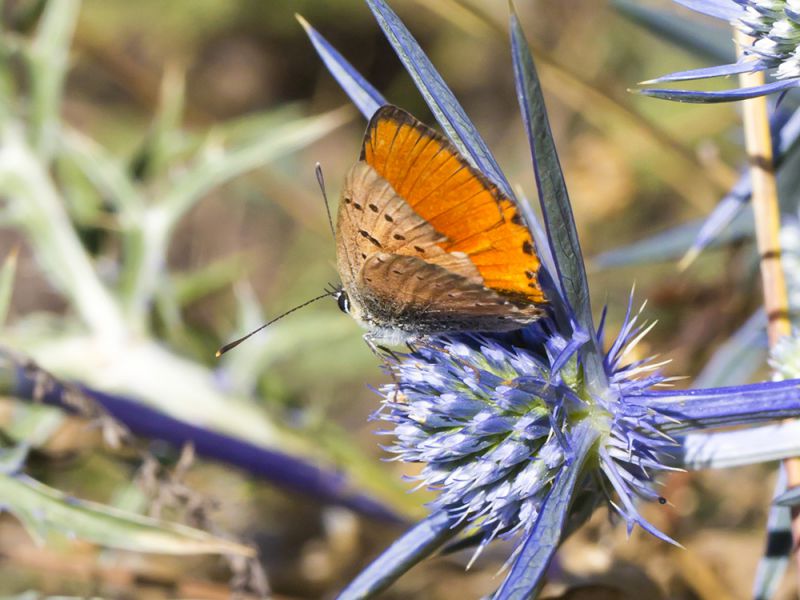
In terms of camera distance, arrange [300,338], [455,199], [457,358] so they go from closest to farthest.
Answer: [455,199] → [457,358] → [300,338]

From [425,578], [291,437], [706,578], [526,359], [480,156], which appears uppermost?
[480,156]

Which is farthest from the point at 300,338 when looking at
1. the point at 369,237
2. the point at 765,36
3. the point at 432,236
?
the point at 765,36

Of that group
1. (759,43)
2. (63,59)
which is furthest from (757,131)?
(63,59)

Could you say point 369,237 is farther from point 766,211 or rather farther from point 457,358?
point 766,211

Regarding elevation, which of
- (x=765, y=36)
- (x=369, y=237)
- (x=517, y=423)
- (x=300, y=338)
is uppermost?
(x=765, y=36)

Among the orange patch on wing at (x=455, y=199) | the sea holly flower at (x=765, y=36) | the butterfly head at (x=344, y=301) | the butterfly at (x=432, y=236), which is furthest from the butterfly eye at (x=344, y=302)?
the sea holly flower at (x=765, y=36)

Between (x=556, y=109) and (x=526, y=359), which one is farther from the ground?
(x=556, y=109)

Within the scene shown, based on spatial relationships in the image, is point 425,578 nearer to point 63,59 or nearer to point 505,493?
point 505,493
